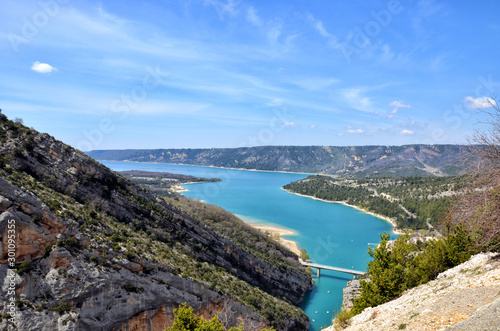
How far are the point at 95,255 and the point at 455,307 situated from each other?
59.5 feet

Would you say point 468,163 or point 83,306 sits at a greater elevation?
point 468,163

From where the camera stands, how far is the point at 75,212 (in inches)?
715

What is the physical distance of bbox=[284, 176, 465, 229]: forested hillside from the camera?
8506 cm

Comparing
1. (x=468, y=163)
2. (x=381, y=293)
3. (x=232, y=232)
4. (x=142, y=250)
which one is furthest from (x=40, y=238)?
(x=232, y=232)

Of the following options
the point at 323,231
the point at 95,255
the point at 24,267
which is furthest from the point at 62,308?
the point at 323,231

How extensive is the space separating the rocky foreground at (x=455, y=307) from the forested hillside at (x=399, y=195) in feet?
206

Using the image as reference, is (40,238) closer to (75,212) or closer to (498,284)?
(75,212)

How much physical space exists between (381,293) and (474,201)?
27.3ft

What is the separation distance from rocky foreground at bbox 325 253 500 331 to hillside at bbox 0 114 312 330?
39.9 ft

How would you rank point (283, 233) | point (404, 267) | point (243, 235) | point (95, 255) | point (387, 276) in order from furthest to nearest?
point (283, 233)
point (243, 235)
point (404, 267)
point (95, 255)
point (387, 276)

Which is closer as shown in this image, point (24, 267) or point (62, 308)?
point (24, 267)

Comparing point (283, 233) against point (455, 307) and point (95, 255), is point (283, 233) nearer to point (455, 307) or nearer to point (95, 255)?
point (95, 255)

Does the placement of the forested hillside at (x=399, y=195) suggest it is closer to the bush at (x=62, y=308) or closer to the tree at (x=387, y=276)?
the tree at (x=387, y=276)

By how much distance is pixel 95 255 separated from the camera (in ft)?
54.4
